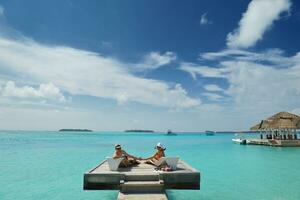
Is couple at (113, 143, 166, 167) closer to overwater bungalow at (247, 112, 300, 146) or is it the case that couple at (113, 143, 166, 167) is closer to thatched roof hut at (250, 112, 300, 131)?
overwater bungalow at (247, 112, 300, 146)

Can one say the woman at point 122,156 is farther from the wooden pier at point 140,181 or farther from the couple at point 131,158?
the wooden pier at point 140,181

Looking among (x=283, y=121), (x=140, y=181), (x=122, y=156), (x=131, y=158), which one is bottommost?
(x=140, y=181)

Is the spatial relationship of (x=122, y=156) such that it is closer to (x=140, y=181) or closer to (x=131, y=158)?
(x=131, y=158)

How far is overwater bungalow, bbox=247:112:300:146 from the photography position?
1534 inches

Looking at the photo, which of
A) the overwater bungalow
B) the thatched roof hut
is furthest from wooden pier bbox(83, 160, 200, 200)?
the thatched roof hut

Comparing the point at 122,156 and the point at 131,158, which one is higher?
the point at 122,156

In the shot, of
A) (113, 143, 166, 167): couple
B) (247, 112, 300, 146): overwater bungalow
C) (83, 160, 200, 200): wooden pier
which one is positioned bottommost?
(83, 160, 200, 200): wooden pier

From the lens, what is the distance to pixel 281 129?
4209 centimetres

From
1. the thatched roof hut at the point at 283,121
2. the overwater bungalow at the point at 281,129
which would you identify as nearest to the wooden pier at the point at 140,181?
the overwater bungalow at the point at 281,129

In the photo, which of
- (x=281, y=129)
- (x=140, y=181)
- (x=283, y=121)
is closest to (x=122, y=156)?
(x=140, y=181)

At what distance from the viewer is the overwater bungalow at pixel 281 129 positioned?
39.0 meters

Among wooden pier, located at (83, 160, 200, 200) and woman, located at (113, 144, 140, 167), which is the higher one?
woman, located at (113, 144, 140, 167)

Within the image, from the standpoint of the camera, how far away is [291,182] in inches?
606

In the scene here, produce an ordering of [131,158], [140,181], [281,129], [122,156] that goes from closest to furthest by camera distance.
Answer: [140,181], [122,156], [131,158], [281,129]
